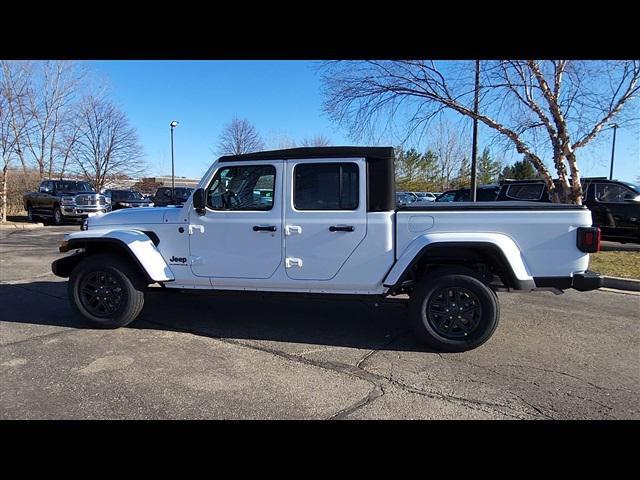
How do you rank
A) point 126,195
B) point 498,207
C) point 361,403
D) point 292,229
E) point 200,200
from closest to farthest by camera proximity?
point 361,403, point 498,207, point 292,229, point 200,200, point 126,195

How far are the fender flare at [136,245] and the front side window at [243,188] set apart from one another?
0.88 m

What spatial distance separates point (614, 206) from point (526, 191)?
2.22 metres

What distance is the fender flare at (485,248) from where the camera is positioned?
13.3 feet

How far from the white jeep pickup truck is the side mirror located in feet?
0.05

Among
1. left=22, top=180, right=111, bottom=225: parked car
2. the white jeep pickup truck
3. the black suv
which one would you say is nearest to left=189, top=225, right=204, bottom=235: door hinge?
the white jeep pickup truck

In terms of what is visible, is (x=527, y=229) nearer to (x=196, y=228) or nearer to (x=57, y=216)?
(x=196, y=228)

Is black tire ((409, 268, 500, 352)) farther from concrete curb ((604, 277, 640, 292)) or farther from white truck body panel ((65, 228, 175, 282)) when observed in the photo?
concrete curb ((604, 277, 640, 292))

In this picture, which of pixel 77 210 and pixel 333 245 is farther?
pixel 77 210

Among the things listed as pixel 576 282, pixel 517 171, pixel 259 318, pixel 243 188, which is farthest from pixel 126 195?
pixel 517 171

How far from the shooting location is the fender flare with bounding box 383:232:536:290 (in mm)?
4047

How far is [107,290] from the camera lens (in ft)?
16.1

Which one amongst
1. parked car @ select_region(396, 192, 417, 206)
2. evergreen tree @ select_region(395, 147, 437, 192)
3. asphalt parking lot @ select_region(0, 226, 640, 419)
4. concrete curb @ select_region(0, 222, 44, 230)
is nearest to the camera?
asphalt parking lot @ select_region(0, 226, 640, 419)

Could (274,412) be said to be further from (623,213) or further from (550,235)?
(623,213)
